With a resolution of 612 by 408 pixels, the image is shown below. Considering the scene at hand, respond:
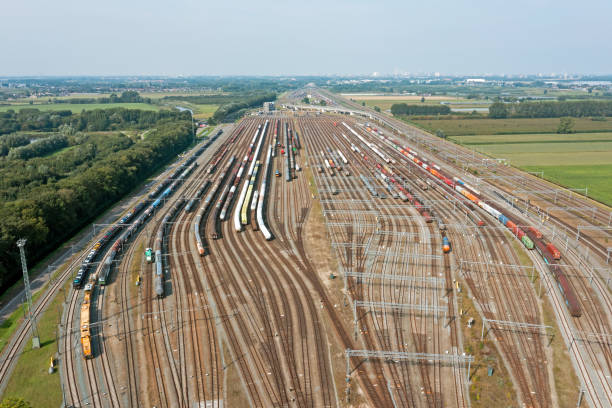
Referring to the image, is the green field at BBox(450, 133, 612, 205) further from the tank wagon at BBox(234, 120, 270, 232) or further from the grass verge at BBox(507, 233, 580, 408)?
the tank wagon at BBox(234, 120, 270, 232)

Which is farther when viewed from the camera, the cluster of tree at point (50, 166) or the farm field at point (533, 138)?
the farm field at point (533, 138)

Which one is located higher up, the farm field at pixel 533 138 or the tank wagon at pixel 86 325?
the farm field at pixel 533 138

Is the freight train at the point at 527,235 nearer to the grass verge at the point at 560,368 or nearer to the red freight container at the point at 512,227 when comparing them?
the red freight container at the point at 512,227

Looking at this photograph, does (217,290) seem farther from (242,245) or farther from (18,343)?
(18,343)

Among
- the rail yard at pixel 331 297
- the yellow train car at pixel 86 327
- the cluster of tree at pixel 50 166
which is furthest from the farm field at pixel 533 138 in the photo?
the yellow train car at pixel 86 327

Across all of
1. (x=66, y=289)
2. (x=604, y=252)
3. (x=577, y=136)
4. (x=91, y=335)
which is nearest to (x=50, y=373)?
(x=91, y=335)
